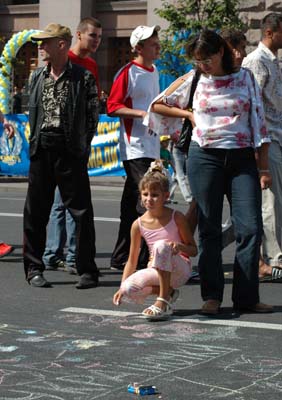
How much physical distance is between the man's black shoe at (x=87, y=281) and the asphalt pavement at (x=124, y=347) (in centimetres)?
7

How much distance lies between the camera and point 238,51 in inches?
342

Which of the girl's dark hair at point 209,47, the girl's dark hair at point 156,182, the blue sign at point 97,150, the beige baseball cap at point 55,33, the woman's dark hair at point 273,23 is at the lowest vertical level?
the blue sign at point 97,150

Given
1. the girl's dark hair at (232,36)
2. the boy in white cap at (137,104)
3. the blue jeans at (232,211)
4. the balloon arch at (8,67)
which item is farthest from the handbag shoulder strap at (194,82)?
the balloon arch at (8,67)

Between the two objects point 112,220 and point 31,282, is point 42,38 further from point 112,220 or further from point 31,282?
point 112,220

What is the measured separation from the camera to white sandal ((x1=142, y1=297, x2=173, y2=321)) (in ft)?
24.2

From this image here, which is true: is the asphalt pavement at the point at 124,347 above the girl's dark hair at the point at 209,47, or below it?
below

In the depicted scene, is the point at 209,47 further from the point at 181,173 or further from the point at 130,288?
the point at 181,173

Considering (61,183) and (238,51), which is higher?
(238,51)

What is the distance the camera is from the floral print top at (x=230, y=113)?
7586 millimetres

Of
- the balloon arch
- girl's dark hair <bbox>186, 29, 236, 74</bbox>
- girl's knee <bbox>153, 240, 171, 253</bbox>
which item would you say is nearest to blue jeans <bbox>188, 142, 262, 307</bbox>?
girl's knee <bbox>153, 240, 171, 253</bbox>

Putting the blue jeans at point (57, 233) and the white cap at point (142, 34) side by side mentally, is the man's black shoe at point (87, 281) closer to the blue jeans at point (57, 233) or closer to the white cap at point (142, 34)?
the blue jeans at point (57, 233)

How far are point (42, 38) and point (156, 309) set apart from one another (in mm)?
2530

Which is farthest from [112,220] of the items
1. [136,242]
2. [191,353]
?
[191,353]

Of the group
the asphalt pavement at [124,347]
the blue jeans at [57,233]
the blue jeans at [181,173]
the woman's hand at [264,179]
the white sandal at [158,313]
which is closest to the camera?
the asphalt pavement at [124,347]
